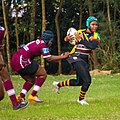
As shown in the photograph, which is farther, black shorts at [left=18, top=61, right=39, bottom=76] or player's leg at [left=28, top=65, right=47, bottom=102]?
player's leg at [left=28, top=65, right=47, bottom=102]

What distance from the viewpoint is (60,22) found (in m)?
36.0

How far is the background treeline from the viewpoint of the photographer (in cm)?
2961

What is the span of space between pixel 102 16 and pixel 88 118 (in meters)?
23.6

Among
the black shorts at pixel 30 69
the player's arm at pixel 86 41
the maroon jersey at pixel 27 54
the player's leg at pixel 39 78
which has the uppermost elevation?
the player's arm at pixel 86 41

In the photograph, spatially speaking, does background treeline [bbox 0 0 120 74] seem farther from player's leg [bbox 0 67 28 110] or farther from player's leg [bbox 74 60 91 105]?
player's leg [bbox 0 67 28 110]

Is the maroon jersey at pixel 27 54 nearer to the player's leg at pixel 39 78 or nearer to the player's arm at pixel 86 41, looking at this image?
the player's leg at pixel 39 78

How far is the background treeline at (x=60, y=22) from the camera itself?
29.6 meters

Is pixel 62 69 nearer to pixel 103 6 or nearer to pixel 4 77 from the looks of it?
pixel 103 6

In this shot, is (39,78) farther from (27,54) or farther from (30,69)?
(27,54)

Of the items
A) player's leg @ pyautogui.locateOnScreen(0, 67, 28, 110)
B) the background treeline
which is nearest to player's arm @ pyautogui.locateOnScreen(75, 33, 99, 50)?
player's leg @ pyautogui.locateOnScreen(0, 67, 28, 110)

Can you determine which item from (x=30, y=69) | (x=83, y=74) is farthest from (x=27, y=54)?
(x=83, y=74)

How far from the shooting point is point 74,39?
9953 mm

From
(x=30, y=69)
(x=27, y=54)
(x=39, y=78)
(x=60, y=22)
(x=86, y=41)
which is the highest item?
(x=86, y=41)

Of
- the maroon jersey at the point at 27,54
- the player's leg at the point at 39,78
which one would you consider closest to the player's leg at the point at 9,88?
the maroon jersey at the point at 27,54
